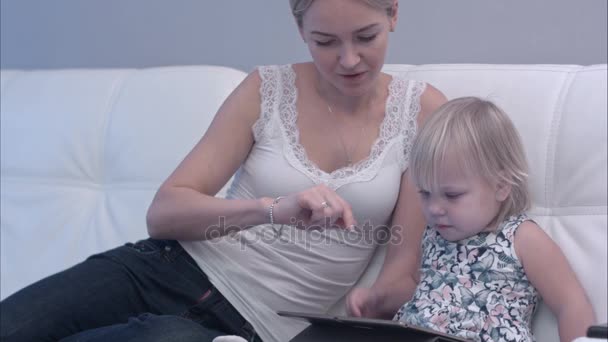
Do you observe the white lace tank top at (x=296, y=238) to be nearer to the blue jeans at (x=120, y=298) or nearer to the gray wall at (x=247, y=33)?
the blue jeans at (x=120, y=298)

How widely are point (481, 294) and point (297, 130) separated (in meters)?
0.44

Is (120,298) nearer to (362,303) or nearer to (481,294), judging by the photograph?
(362,303)

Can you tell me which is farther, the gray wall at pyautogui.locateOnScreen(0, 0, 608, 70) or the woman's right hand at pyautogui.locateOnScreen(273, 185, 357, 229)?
the gray wall at pyautogui.locateOnScreen(0, 0, 608, 70)

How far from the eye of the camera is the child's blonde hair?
1.25 metres

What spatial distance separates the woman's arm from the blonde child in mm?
46

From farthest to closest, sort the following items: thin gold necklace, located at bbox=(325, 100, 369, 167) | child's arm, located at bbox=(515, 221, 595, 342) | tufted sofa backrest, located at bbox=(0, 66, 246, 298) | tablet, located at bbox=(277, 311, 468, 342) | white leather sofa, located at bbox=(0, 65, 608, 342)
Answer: tufted sofa backrest, located at bbox=(0, 66, 246, 298) < white leather sofa, located at bbox=(0, 65, 608, 342) < thin gold necklace, located at bbox=(325, 100, 369, 167) < child's arm, located at bbox=(515, 221, 595, 342) < tablet, located at bbox=(277, 311, 468, 342)

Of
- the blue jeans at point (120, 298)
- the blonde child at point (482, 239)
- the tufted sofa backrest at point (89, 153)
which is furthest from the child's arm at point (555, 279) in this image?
the tufted sofa backrest at point (89, 153)

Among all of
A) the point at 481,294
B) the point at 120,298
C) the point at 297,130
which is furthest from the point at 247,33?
the point at 481,294

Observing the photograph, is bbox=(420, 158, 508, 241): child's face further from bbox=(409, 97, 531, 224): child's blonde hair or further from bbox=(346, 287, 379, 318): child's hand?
bbox=(346, 287, 379, 318): child's hand

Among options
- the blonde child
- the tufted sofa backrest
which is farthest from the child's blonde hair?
the tufted sofa backrest

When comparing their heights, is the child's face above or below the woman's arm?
above

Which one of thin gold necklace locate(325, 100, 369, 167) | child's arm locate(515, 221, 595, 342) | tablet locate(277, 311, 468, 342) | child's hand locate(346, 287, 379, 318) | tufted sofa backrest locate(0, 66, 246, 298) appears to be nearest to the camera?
tablet locate(277, 311, 468, 342)

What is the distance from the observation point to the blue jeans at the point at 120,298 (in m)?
1.30

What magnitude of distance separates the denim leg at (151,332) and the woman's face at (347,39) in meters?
0.48
